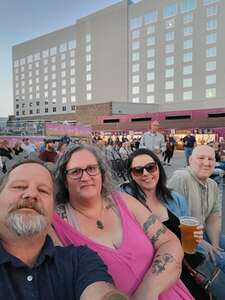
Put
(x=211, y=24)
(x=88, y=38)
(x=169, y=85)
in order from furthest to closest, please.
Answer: (x=88, y=38) → (x=169, y=85) → (x=211, y=24)

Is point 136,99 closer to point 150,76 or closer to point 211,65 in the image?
point 150,76

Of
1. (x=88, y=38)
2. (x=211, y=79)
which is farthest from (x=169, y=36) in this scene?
(x=88, y=38)

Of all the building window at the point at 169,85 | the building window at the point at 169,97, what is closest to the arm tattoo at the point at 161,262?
the building window at the point at 169,97

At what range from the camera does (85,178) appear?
5.71 feet

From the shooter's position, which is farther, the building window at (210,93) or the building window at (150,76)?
the building window at (150,76)

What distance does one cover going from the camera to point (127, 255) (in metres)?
1.47

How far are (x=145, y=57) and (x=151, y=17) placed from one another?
6.75 metres

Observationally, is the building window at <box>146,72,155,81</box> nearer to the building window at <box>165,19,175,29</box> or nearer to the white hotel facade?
the white hotel facade

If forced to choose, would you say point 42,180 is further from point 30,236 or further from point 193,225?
point 193,225

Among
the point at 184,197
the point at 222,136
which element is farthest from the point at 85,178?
the point at 222,136

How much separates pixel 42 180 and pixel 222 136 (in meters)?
27.9

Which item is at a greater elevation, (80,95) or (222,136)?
(80,95)

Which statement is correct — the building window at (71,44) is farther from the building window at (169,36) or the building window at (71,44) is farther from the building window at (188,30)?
the building window at (188,30)

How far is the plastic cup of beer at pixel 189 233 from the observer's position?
178cm
